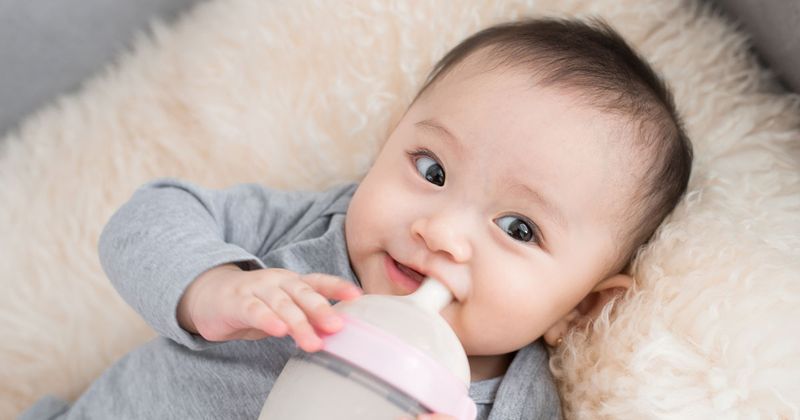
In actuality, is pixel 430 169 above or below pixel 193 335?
above

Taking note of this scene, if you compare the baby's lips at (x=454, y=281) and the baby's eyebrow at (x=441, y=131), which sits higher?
the baby's eyebrow at (x=441, y=131)

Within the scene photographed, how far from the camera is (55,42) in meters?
1.76

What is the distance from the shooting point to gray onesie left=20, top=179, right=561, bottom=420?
3.77ft

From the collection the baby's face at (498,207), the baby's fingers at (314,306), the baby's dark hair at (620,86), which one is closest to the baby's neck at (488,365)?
the baby's face at (498,207)

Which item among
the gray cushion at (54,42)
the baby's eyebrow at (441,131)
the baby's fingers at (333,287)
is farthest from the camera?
the gray cushion at (54,42)

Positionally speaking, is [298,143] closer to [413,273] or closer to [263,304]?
[413,273]

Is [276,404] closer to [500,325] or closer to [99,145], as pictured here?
[500,325]

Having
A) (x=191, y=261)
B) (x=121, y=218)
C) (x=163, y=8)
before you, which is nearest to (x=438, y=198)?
(x=191, y=261)

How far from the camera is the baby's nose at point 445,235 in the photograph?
41.8 inches

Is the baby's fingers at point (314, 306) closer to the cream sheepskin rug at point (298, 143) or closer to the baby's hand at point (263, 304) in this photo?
the baby's hand at point (263, 304)

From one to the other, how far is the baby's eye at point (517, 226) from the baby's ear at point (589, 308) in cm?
19

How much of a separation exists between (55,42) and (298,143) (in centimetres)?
61

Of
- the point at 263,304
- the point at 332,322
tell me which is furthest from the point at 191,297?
the point at 332,322

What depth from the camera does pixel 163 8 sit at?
185cm
